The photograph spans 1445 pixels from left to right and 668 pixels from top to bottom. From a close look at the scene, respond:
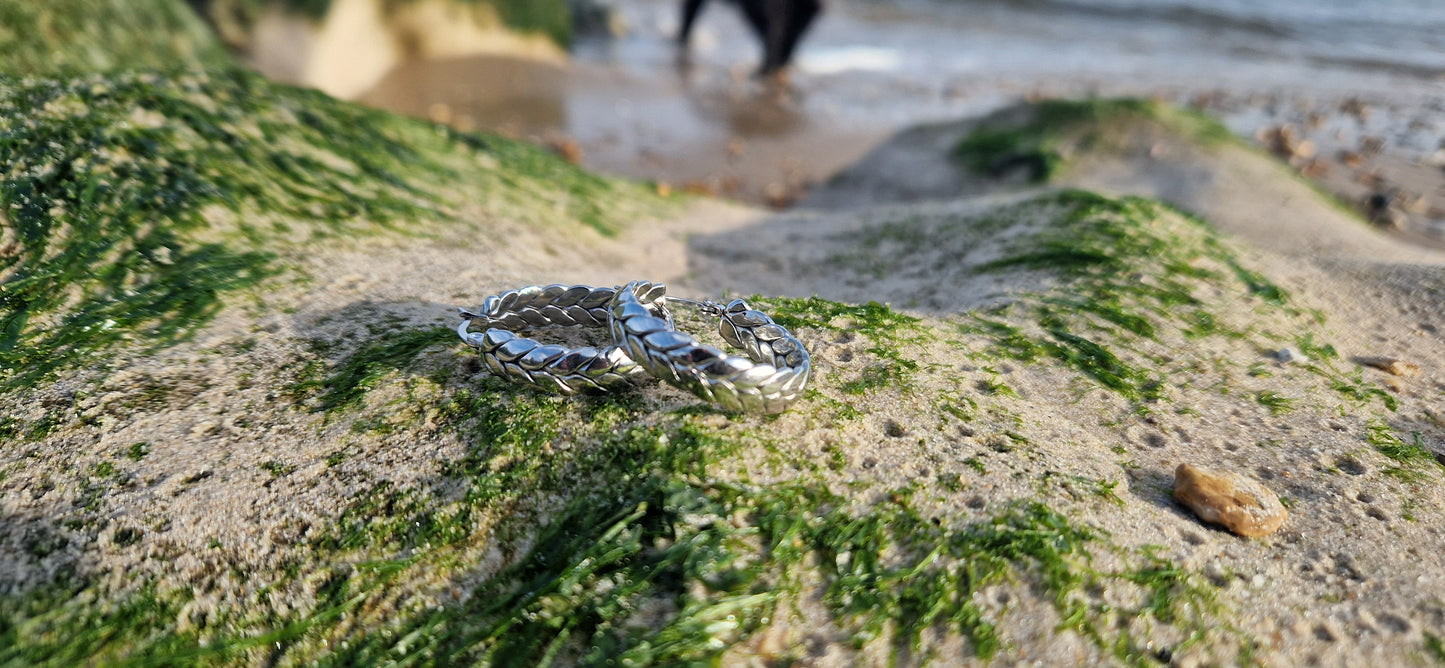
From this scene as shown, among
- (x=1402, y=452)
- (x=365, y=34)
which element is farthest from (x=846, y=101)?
(x=1402, y=452)

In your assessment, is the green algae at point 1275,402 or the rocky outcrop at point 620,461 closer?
the rocky outcrop at point 620,461

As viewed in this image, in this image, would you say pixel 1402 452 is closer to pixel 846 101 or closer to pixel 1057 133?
pixel 1057 133

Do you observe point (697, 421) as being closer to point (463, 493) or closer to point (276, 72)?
point (463, 493)

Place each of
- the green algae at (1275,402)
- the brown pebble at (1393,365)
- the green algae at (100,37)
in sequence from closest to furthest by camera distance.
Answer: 1. the green algae at (1275,402)
2. the brown pebble at (1393,365)
3. the green algae at (100,37)

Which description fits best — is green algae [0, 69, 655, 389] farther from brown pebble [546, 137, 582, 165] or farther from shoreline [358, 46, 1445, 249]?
brown pebble [546, 137, 582, 165]

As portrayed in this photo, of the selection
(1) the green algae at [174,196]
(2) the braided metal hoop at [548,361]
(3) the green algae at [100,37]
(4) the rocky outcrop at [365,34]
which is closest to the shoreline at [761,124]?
(4) the rocky outcrop at [365,34]

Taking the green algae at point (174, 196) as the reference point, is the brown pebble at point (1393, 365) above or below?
below

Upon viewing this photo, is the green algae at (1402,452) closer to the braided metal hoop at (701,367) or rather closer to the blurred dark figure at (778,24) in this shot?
the braided metal hoop at (701,367)
